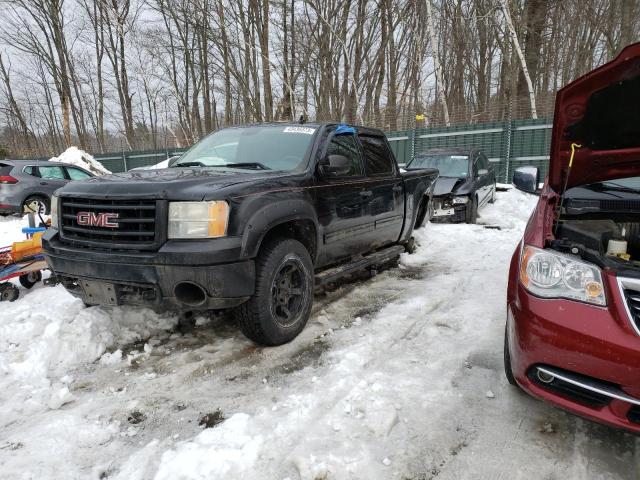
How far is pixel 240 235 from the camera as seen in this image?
2.84 m

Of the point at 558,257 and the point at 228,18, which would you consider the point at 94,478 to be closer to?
the point at 558,257

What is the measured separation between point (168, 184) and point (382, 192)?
8.26 feet

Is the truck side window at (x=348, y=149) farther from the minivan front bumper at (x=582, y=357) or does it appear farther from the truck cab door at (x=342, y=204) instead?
the minivan front bumper at (x=582, y=357)

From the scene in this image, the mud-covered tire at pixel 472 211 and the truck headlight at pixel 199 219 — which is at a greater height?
the truck headlight at pixel 199 219

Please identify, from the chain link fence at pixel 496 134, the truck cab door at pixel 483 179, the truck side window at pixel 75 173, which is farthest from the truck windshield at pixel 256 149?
the chain link fence at pixel 496 134

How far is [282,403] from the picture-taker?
102 inches

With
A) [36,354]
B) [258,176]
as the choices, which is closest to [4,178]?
[36,354]

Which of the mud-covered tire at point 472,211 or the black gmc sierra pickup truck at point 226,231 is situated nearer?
the black gmc sierra pickup truck at point 226,231

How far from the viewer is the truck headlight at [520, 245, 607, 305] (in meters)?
2.04

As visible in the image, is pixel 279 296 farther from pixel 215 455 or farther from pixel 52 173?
pixel 52 173

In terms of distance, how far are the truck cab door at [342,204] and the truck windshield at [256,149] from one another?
0.75 feet

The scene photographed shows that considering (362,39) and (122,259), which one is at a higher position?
(362,39)

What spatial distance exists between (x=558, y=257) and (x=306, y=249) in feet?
6.24

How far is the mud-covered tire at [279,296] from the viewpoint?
3.08 meters
